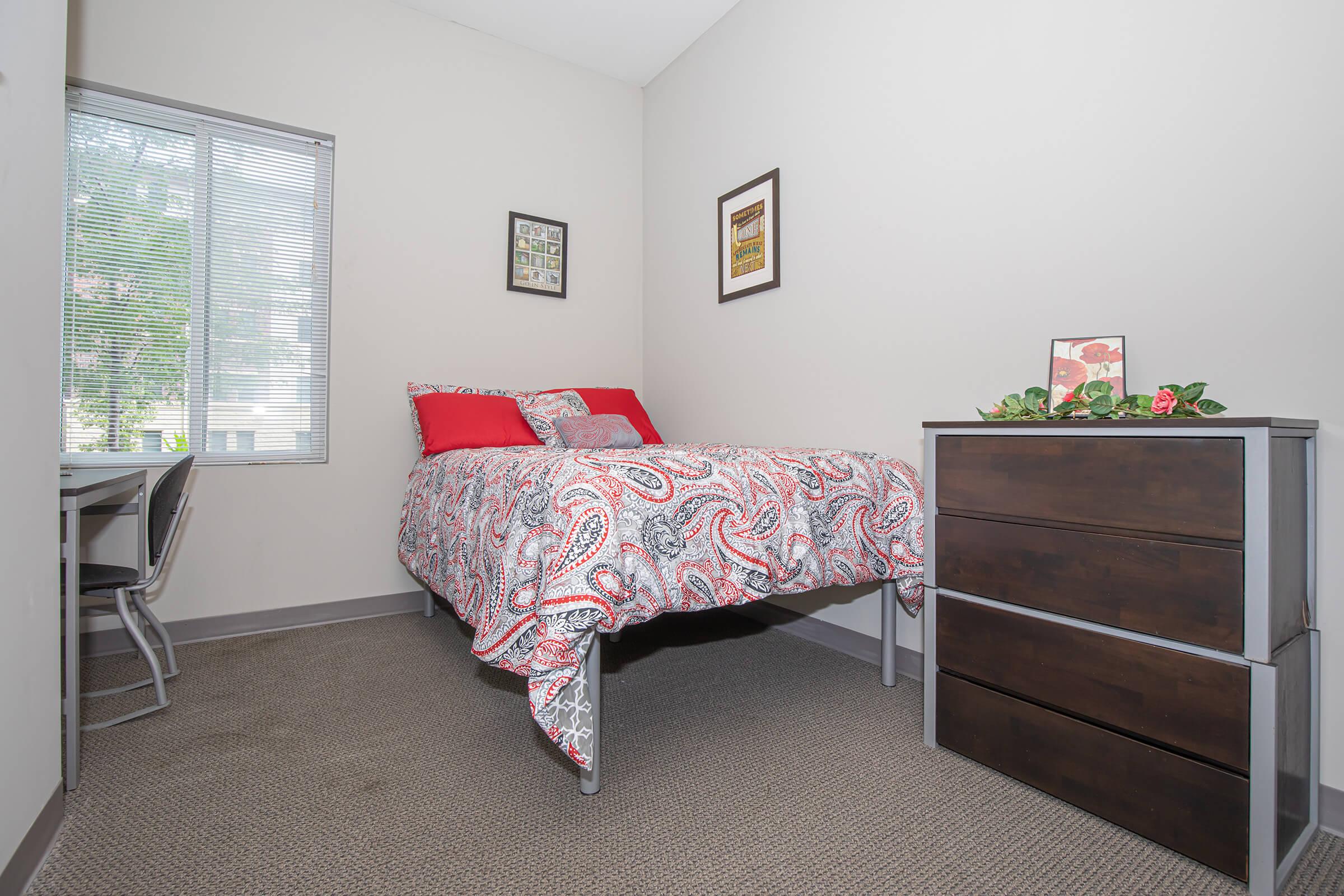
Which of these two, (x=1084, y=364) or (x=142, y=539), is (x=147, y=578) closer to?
(x=142, y=539)

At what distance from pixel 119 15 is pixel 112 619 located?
2268 millimetres

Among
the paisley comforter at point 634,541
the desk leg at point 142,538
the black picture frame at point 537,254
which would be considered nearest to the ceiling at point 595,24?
the black picture frame at point 537,254

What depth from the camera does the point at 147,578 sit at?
1932 millimetres

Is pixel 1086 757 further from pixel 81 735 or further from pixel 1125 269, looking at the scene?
pixel 81 735

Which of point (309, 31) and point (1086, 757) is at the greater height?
point (309, 31)

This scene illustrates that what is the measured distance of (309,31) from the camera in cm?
276

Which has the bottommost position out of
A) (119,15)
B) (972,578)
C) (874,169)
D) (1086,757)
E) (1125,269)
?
(1086,757)

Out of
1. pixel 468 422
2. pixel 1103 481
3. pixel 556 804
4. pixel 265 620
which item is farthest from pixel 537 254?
pixel 1103 481

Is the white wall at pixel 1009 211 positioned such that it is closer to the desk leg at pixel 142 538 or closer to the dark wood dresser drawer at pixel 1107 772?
the dark wood dresser drawer at pixel 1107 772

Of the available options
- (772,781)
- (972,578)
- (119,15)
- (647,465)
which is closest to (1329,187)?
(972,578)

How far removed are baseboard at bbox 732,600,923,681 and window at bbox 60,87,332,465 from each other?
2080 millimetres

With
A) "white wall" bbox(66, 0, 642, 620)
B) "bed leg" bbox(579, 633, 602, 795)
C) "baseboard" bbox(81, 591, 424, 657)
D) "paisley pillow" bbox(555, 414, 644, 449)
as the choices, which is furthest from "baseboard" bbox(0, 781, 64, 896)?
"paisley pillow" bbox(555, 414, 644, 449)

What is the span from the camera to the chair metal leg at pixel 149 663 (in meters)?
1.80

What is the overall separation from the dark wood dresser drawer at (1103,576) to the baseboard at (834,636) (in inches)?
27.4
